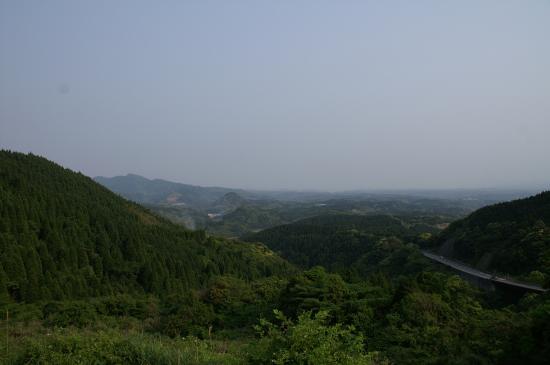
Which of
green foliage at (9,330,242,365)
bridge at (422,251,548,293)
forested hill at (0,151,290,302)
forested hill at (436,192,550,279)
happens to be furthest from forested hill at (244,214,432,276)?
green foliage at (9,330,242,365)

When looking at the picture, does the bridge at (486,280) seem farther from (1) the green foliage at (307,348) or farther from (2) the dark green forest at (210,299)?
(1) the green foliage at (307,348)

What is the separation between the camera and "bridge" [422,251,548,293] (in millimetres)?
40116

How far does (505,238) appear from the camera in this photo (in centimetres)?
5719

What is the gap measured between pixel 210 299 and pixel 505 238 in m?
49.2

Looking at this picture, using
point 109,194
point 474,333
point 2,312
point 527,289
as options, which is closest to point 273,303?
point 474,333

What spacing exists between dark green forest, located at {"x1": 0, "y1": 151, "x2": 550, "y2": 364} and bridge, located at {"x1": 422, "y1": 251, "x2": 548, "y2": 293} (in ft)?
7.95

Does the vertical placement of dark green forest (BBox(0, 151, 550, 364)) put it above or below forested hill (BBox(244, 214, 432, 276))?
above

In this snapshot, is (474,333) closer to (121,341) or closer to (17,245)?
(121,341)

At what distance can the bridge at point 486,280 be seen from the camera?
40.1 m

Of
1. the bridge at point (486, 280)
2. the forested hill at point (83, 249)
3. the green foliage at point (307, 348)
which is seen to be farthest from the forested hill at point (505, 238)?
the forested hill at point (83, 249)

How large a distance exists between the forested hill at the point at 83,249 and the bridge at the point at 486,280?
128 ft

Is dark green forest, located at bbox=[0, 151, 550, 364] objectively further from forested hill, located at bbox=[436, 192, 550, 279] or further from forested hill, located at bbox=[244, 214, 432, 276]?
forested hill, located at bbox=[244, 214, 432, 276]

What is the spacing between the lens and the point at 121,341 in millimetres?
10742

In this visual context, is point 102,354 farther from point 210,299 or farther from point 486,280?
point 486,280
